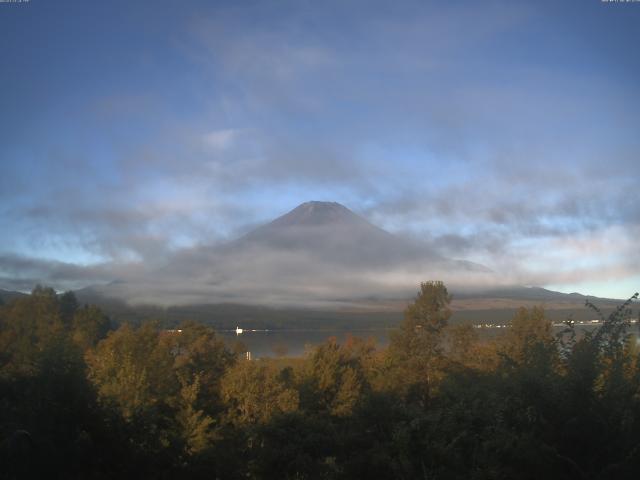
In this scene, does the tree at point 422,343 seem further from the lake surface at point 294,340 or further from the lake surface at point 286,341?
the lake surface at point 286,341

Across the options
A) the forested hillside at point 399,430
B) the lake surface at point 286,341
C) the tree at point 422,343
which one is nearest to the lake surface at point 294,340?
the lake surface at point 286,341

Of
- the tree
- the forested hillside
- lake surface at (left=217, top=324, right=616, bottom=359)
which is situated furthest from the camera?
lake surface at (left=217, top=324, right=616, bottom=359)

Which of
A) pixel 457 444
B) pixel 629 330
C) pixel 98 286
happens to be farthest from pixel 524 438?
pixel 98 286

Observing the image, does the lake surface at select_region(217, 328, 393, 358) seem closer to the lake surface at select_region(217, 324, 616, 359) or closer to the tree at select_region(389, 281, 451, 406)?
the lake surface at select_region(217, 324, 616, 359)

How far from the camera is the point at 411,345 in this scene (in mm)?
29156

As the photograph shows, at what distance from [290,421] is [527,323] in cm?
2236

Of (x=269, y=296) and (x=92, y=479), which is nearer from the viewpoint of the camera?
(x=92, y=479)

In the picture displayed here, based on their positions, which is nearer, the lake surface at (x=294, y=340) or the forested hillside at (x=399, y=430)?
the forested hillside at (x=399, y=430)

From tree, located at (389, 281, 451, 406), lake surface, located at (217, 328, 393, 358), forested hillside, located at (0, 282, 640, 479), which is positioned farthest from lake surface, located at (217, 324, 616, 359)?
tree, located at (389, 281, 451, 406)

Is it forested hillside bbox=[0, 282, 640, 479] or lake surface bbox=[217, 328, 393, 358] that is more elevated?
forested hillside bbox=[0, 282, 640, 479]

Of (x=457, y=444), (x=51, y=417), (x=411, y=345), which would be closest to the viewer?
(x=457, y=444)

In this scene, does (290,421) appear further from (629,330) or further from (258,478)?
(629,330)

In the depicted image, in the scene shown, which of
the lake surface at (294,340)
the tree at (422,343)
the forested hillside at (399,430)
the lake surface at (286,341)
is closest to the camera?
the forested hillside at (399,430)

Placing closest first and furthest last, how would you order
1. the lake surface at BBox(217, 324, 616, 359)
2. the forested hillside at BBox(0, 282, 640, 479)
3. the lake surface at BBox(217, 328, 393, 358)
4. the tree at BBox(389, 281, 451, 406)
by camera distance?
the forested hillside at BBox(0, 282, 640, 479), the tree at BBox(389, 281, 451, 406), the lake surface at BBox(217, 324, 616, 359), the lake surface at BBox(217, 328, 393, 358)
